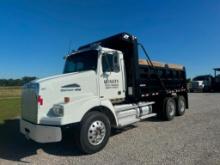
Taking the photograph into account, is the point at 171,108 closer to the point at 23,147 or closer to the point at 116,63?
the point at 116,63

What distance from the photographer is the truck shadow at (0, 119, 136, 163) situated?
494cm

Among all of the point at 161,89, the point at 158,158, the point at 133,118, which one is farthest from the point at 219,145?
the point at 161,89

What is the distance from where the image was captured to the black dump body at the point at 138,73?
6683 mm

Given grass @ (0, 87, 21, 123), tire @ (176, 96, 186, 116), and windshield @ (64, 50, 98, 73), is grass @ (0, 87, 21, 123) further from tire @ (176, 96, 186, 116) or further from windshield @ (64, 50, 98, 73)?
tire @ (176, 96, 186, 116)

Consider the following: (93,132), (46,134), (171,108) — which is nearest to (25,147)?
(46,134)

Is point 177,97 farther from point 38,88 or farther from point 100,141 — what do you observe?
point 38,88

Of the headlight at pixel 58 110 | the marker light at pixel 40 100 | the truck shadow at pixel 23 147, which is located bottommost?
the truck shadow at pixel 23 147

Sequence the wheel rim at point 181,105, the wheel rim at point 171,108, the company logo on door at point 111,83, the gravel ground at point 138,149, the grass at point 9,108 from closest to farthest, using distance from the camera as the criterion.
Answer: the gravel ground at point 138,149, the company logo on door at point 111,83, the wheel rim at point 171,108, the wheel rim at point 181,105, the grass at point 9,108

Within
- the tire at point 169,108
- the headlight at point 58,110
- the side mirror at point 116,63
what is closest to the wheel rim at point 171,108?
the tire at point 169,108

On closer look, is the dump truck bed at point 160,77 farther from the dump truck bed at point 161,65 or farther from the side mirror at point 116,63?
the side mirror at point 116,63

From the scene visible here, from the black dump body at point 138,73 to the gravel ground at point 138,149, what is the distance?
1.37m

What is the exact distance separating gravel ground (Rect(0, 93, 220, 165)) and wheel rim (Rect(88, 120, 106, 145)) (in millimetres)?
316

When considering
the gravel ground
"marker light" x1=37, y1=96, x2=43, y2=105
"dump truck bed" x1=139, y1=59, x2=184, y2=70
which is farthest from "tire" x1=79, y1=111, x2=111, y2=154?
"dump truck bed" x1=139, y1=59, x2=184, y2=70

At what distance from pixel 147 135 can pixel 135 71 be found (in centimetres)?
208
